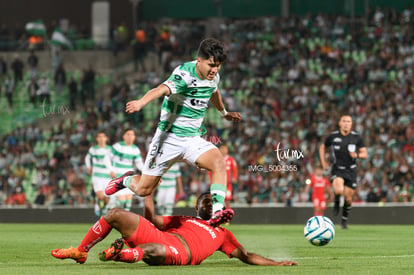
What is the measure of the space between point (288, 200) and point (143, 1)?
18800 mm

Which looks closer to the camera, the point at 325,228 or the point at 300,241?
the point at 325,228

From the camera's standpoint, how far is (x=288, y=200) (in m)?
24.5

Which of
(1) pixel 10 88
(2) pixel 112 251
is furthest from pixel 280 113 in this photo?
(2) pixel 112 251

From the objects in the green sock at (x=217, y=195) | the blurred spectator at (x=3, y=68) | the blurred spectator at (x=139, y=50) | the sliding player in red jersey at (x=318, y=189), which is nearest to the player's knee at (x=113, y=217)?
the green sock at (x=217, y=195)

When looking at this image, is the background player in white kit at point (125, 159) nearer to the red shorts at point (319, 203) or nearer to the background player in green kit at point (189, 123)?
the red shorts at point (319, 203)

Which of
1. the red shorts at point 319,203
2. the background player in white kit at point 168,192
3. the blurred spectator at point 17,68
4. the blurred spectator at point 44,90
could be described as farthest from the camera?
the blurred spectator at point 17,68

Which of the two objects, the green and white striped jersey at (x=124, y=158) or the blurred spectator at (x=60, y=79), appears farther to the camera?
the blurred spectator at (x=60, y=79)

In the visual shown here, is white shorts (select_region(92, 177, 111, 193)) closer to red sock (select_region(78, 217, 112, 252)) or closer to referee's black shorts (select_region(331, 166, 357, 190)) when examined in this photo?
referee's black shorts (select_region(331, 166, 357, 190))

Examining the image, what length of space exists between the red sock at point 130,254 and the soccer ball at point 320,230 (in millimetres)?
2906

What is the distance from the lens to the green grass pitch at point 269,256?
29.9 feet

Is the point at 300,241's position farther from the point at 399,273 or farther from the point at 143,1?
the point at 143,1

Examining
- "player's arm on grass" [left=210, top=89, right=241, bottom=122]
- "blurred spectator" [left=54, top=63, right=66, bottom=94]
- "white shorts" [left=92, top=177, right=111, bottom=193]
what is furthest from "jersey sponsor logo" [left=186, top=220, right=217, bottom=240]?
"blurred spectator" [left=54, top=63, right=66, bottom=94]

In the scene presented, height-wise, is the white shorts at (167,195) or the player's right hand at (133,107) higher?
the player's right hand at (133,107)

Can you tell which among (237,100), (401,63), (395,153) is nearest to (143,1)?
(237,100)
